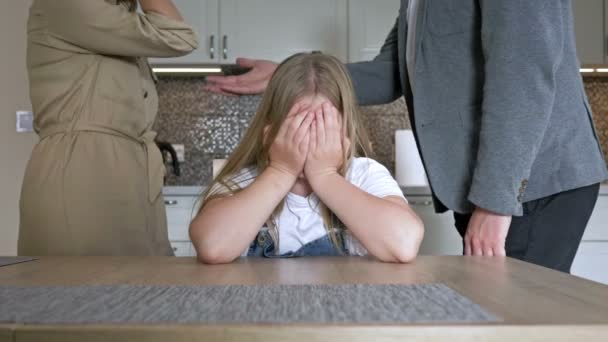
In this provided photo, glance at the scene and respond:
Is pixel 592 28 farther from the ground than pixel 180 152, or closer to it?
farther from the ground

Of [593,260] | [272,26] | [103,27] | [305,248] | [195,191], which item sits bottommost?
[593,260]

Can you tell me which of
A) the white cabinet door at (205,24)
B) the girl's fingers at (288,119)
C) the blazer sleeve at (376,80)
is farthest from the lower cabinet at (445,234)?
the girl's fingers at (288,119)

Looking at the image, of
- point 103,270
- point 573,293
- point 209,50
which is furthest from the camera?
point 209,50

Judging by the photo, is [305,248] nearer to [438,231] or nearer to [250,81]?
[250,81]

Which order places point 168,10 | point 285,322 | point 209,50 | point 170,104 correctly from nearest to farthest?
1. point 285,322
2. point 168,10
3. point 209,50
4. point 170,104

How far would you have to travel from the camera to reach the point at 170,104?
2748mm

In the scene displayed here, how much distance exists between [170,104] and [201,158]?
0.30 meters

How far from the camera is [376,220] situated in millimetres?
856

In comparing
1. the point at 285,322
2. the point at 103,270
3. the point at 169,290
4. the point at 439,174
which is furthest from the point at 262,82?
the point at 285,322

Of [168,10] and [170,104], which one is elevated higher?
[168,10]

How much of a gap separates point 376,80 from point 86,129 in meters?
0.65

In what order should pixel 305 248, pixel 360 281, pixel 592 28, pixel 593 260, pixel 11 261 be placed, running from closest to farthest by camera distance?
1. pixel 360 281
2. pixel 11 261
3. pixel 305 248
4. pixel 593 260
5. pixel 592 28

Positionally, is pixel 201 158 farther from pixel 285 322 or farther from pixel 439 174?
pixel 285 322

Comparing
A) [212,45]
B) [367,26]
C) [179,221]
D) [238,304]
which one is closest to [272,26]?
[212,45]
